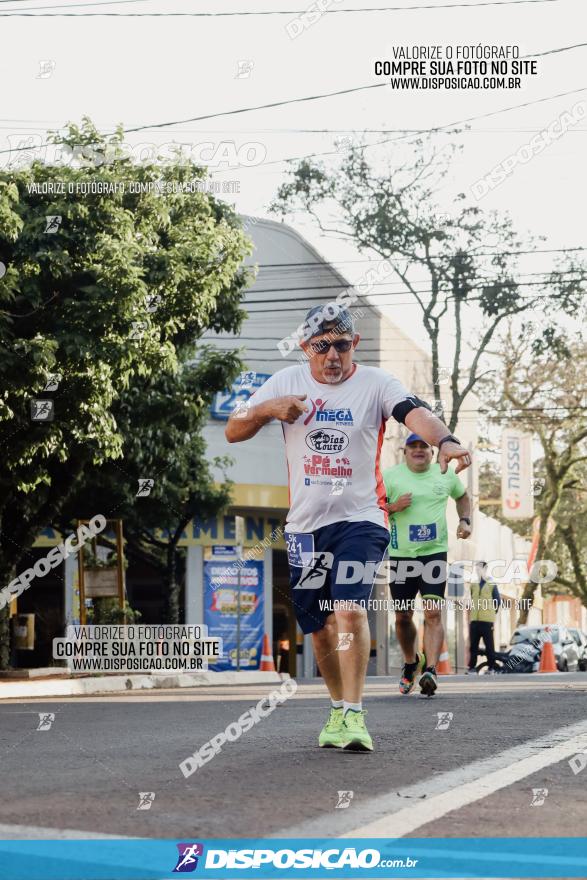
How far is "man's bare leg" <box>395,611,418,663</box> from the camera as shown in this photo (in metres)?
10.7

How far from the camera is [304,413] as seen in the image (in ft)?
20.7

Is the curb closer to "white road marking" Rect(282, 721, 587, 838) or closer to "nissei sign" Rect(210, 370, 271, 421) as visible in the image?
"nissei sign" Rect(210, 370, 271, 421)

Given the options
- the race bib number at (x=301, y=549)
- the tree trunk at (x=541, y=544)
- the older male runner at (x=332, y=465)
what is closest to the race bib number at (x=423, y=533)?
the older male runner at (x=332, y=465)

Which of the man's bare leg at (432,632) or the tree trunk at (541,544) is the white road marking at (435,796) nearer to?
the man's bare leg at (432,632)

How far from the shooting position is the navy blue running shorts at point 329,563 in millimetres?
6137

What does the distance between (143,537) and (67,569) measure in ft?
8.13

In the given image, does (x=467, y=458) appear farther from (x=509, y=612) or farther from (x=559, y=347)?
(x=509, y=612)

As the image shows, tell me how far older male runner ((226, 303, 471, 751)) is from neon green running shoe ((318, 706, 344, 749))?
1cm

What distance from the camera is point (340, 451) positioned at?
6.36 metres

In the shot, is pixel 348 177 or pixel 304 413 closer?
pixel 304 413

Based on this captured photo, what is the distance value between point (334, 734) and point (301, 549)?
0.84m

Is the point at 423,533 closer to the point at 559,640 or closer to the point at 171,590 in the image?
the point at 171,590

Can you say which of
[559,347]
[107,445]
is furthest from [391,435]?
[107,445]

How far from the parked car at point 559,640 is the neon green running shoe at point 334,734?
2333 cm
